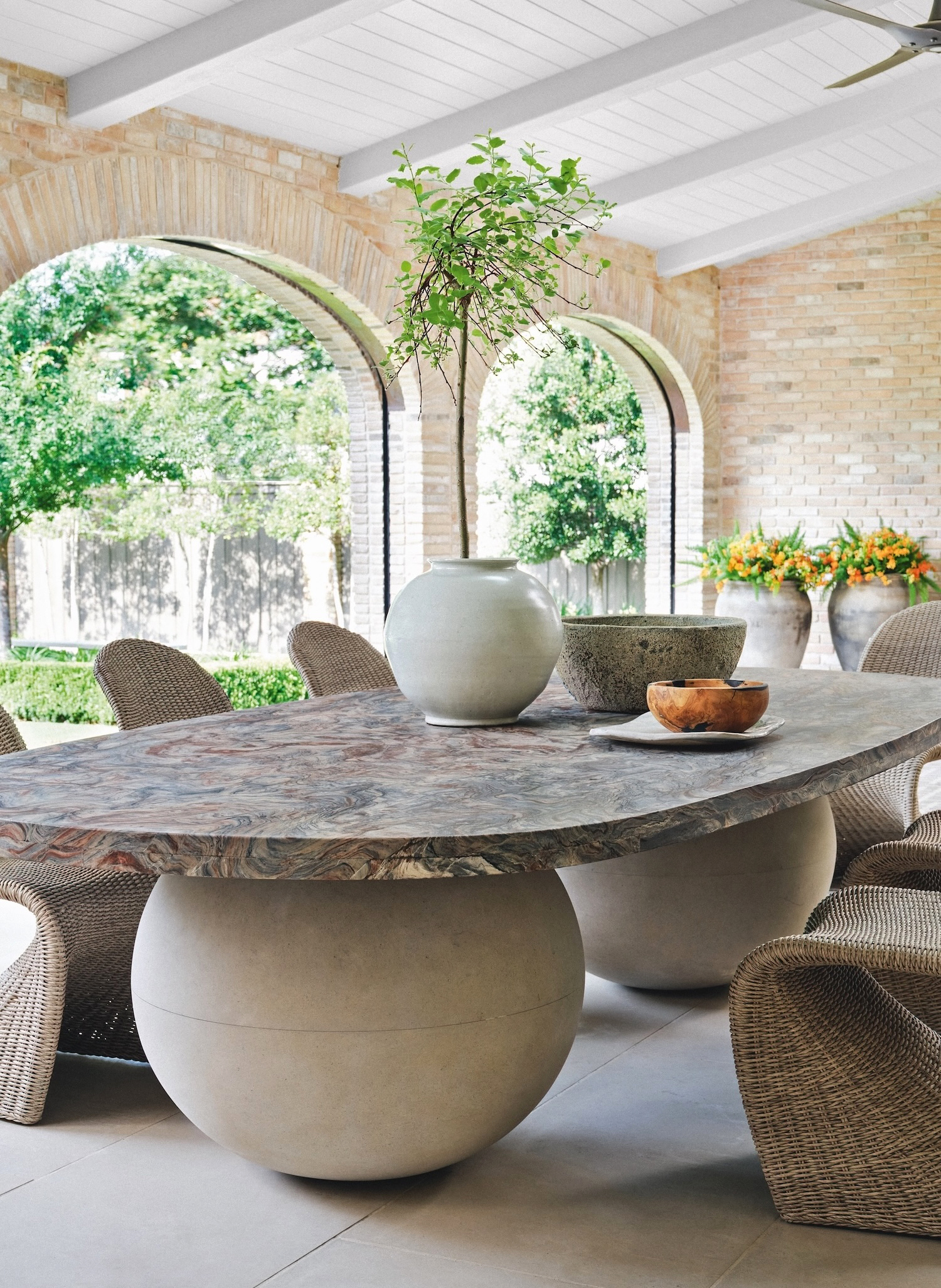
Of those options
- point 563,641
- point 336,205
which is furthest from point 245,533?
point 563,641

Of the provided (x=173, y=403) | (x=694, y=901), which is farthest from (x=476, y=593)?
(x=173, y=403)

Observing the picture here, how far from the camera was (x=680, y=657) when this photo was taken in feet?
8.62

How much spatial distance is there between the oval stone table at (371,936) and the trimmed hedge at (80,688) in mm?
5842

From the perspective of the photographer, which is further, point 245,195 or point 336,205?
point 336,205

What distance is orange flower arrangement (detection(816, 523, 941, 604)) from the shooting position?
870 centimetres

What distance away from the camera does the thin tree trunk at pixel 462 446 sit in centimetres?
239

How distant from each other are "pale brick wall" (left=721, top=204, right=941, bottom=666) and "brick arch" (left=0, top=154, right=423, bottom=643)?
3.79 meters

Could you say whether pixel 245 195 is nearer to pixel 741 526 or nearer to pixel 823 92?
pixel 823 92

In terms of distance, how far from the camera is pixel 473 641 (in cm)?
241

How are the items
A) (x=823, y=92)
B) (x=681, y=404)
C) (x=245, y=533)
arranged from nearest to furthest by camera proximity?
(x=823, y=92) → (x=681, y=404) → (x=245, y=533)

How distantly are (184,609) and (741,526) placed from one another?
521 centimetres

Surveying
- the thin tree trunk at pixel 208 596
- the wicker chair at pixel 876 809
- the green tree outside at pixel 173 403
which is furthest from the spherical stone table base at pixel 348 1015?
the thin tree trunk at pixel 208 596

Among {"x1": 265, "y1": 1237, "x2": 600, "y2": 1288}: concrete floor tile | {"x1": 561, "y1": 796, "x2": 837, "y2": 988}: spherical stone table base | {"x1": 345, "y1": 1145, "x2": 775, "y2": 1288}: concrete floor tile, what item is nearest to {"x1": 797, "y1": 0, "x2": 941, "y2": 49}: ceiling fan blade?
{"x1": 561, "y1": 796, "x2": 837, "y2": 988}: spherical stone table base

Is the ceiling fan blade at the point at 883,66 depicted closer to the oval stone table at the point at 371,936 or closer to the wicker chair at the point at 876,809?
the wicker chair at the point at 876,809
